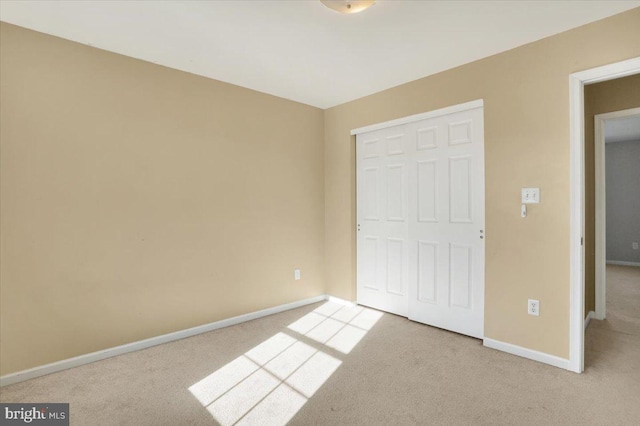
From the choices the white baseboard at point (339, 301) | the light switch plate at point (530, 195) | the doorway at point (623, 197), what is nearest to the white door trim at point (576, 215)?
the light switch plate at point (530, 195)

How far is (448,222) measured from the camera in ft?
10.1

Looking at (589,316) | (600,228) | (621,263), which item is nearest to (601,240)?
(600,228)

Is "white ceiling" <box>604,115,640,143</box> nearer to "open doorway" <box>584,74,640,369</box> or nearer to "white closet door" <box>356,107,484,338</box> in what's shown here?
"open doorway" <box>584,74,640,369</box>

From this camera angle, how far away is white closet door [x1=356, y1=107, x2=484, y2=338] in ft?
9.55

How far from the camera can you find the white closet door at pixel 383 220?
348 centimetres

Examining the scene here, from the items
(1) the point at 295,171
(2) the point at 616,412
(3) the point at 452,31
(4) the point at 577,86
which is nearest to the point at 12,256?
(1) the point at 295,171

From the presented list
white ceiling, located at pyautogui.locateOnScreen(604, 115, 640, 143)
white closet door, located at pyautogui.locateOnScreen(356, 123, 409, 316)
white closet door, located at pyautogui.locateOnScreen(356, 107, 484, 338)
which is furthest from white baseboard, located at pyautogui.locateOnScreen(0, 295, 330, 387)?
white ceiling, located at pyautogui.locateOnScreen(604, 115, 640, 143)

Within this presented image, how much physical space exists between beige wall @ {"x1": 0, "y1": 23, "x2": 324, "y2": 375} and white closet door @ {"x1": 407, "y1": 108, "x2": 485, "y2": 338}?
4.79 ft

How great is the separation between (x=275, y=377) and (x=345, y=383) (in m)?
0.50

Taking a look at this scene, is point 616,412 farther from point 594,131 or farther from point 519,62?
point 594,131

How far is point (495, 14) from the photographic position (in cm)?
214

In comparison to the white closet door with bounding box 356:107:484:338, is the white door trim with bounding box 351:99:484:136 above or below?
above

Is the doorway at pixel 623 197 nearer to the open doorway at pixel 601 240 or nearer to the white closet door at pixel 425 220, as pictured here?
the open doorway at pixel 601 240

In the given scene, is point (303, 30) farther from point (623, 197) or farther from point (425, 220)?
point (623, 197)
